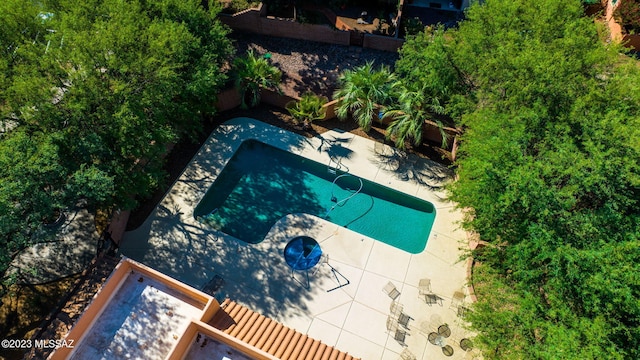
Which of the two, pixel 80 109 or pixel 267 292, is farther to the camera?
pixel 267 292

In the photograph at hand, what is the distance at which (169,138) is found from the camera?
17.5 m

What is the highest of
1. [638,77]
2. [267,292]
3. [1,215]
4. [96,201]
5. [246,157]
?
[638,77]

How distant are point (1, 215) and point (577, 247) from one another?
1925 cm

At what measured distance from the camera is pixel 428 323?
16.8 meters

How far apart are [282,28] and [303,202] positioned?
12.8 meters

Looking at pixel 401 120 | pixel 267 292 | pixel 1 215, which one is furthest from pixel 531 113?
pixel 1 215

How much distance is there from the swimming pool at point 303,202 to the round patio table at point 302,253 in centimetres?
150

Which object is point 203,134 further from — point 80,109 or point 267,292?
point 267,292

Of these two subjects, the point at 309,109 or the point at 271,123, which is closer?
the point at 309,109

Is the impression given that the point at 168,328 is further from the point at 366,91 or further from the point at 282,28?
the point at 282,28

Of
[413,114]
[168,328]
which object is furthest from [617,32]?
[168,328]

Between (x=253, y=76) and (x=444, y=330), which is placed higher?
(x=253, y=76)

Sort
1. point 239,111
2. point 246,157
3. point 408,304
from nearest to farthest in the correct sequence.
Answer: point 408,304, point 246,157, point 239,111

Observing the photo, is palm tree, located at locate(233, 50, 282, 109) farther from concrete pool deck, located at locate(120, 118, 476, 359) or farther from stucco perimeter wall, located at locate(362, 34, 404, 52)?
stucco perimeter wall, located at locate(362, 34, 404, 52)
